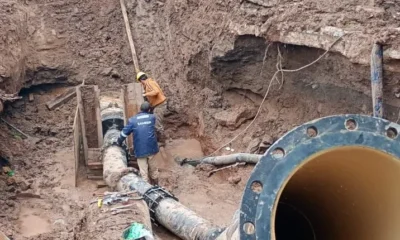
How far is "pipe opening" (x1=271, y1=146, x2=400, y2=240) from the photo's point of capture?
3.43 m

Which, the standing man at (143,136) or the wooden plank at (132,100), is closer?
the standing man at (143,136)

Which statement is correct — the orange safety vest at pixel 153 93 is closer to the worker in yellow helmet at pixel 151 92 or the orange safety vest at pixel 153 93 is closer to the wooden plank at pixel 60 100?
the worker in yellow helmet at pixel 151 92

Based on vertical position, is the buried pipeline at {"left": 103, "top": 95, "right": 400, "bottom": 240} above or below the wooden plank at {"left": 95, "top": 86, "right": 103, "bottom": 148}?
below

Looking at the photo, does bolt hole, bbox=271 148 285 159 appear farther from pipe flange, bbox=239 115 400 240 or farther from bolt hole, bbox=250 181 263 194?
bolt hole, bbox=250 181 263 194

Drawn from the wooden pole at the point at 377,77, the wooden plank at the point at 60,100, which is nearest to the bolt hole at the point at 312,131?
the wooden pole at the point at 377,77

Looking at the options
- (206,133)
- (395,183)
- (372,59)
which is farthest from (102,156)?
(395,183)

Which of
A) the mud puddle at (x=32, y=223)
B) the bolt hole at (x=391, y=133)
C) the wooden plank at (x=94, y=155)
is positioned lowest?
the mud puddle at (x=32, y=223)

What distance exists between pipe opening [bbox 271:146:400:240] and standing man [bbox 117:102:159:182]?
15.2 ft

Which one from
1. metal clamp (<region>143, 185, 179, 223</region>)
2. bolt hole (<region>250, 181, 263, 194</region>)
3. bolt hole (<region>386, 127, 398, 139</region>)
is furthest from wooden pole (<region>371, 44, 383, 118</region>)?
→ bolt hole (<region>250, 181, 263, 194</region>)

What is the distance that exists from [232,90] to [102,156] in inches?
97.7

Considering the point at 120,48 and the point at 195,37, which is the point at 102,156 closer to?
the point at 195,37

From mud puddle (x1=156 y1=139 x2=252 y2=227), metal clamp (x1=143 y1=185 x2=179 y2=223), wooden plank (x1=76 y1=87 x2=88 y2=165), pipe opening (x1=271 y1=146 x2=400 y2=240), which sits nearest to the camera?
pipe opening (x1=271 y1=146 x2=400 y2=240)

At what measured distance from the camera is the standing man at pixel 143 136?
351 inches

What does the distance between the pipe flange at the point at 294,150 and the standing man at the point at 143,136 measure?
5789 mm
